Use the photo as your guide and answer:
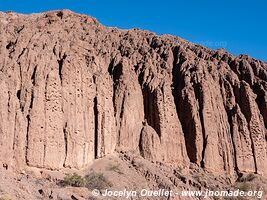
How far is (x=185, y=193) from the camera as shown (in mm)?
42531

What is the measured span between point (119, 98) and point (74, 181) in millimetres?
13935

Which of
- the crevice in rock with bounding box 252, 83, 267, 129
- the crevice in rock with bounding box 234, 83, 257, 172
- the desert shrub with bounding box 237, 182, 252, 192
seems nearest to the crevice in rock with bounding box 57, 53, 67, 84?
the desert shrub with bounding box 237, 182, 252, 192

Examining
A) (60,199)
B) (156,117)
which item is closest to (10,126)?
(60,199)

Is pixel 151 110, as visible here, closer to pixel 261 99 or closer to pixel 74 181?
pixel 261 99

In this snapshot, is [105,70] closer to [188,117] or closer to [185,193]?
[188,117]

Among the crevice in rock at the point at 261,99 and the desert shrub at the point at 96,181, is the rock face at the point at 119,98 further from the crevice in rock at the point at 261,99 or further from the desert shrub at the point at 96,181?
the desert shrub at the point at 96,181

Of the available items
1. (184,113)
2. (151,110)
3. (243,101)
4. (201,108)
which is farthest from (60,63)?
(243,101)

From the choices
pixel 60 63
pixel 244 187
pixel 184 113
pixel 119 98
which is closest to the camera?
pixel 60 63

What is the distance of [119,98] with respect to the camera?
5016 centimetres

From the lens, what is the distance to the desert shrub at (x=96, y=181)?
38.9 metres

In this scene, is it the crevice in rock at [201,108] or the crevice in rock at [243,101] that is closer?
the crevice in rock at [201,108]

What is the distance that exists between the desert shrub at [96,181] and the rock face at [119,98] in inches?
74.2

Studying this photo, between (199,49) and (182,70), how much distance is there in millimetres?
9082

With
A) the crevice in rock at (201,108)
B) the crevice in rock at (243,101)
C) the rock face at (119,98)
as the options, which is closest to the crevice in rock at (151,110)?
the rock face at (119,98)
